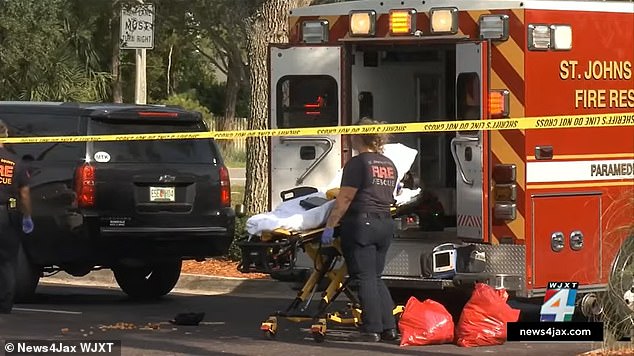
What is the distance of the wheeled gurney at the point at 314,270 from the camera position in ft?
34.9

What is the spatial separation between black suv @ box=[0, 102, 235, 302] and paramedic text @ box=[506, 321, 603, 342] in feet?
12.2

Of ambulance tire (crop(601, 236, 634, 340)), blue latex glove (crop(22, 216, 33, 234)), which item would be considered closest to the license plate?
blue latex glove (crop(22, 216, 33, 234))

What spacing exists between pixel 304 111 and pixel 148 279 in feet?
10.5

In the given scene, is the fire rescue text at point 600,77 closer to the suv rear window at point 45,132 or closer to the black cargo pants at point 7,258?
the suv rear window at point 45,132

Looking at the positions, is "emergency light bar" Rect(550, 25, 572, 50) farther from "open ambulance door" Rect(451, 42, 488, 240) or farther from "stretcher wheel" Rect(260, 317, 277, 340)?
"stretcher wheel" Rect(260, 317, 277, 340)

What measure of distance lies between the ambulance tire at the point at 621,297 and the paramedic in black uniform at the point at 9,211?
16.9ft

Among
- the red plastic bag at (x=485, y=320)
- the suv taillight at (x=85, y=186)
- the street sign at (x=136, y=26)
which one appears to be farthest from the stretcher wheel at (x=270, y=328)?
the street sign at (x=136, y=26)

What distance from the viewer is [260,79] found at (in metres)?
17.0

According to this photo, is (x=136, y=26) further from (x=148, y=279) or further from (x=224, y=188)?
(x=224, y=188)

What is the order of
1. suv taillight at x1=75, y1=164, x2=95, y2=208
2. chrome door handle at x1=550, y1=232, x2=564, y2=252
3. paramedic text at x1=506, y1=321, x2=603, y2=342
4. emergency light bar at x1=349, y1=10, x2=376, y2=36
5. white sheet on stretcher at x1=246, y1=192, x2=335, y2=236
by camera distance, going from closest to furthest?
paramedic text at x1=506, y1=321, x2=603, y2=342, white sheet on stretcher at x1=246, y1=192, x2=335, y2=236, chrome door handle at x1=550, y1=232, x2=564, y2=252, emergency light bar at x1=349, y1=10, x2=376, y2=36, suv taillight at x1=75, y1=164, x2=95, y2=208

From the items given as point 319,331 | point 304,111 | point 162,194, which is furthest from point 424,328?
point 162,194

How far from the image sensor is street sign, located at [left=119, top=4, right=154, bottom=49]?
663 inches

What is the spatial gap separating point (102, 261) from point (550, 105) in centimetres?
457
